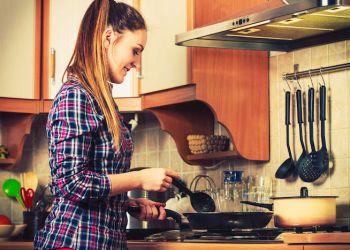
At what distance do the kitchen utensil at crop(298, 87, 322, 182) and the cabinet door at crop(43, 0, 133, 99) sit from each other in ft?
4.09

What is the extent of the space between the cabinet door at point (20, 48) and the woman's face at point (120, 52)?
174 cm

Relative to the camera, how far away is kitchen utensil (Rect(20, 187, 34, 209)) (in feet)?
13.3

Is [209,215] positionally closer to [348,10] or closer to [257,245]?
[257,245]

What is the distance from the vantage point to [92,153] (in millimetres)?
1992

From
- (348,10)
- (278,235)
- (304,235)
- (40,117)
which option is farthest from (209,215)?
(40,117)

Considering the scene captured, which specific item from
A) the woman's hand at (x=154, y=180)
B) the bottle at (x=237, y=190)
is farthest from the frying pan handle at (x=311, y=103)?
the woman's hand at (x=154, y=180)

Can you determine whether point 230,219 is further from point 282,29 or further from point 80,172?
point 80,172

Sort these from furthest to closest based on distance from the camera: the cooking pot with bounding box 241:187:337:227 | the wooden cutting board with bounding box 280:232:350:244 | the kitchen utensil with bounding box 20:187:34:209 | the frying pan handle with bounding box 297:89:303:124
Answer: the kitchen utensil with bounding box 20:187:34:209
the frying pan handle with bounding box 297:89:303:124
the cooking pot with bounding box 241:187:337:227
the wooden cutting board with bounding box 280:232:350:244

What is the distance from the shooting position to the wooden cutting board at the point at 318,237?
2.30 m

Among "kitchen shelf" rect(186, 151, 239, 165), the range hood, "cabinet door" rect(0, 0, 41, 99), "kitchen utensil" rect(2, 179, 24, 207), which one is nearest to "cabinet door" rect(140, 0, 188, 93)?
the range hood

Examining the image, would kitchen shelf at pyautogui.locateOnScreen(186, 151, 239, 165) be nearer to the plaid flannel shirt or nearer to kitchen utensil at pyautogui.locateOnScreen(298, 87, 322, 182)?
kitchen utensil at pyautogui.locateOnScreen(298, 87, 322, 182)

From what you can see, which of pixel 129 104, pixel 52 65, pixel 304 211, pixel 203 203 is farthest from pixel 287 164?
pixel 52 65

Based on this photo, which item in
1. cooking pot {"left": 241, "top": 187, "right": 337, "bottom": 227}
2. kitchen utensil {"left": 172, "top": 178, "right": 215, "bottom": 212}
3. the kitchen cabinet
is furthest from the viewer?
the kitchen cabinet

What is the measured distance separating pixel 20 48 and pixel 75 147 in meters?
1.99
